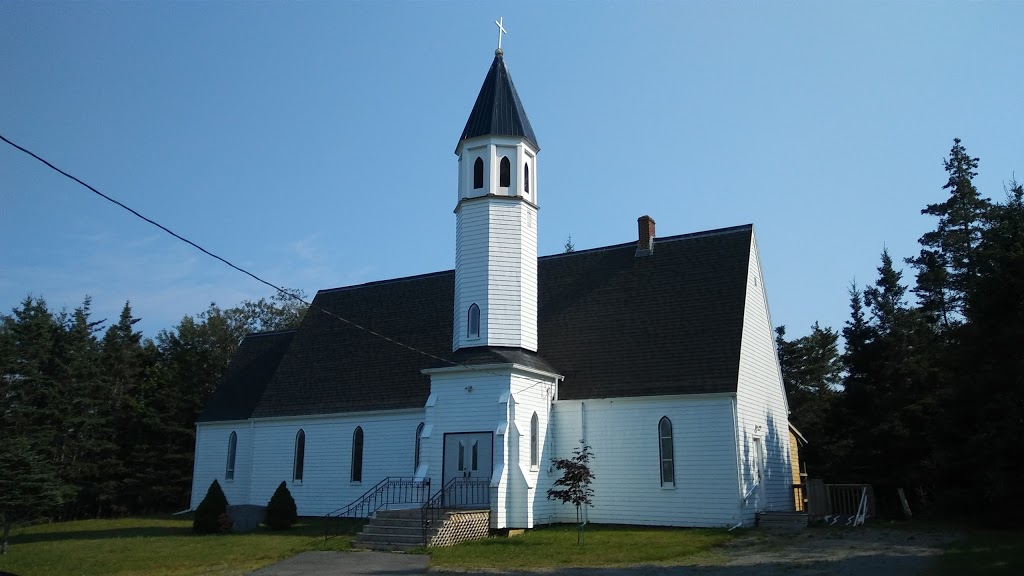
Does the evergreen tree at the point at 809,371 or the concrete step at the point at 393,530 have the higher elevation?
the evergreen tree at the point at 809,371

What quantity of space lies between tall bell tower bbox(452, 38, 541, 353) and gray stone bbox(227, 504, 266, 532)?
893 cm

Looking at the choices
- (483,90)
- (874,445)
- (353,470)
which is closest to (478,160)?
(483,90)

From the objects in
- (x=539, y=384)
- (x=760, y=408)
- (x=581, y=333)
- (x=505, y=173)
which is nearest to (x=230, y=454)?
(x=539, y=384)

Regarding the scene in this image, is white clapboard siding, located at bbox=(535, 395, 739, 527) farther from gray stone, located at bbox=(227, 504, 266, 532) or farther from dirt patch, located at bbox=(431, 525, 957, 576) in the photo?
gray stone, located at bbox=(227, 504, 266, 532)

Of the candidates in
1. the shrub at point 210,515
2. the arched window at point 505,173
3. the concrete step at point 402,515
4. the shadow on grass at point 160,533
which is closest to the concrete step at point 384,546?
the concrete step at point 402,515

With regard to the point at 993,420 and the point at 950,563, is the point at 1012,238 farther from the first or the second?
the point at 950,563

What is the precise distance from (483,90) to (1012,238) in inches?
706

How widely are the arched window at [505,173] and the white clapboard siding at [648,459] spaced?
7.72 m

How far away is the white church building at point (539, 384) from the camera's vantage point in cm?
2378

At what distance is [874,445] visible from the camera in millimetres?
31531

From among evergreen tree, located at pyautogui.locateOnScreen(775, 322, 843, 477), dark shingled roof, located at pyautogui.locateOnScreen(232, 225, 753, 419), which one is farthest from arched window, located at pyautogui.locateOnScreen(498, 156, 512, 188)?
evergreen tree, located at pyautogui.locateOnScreen(775, 322, 843, 477)

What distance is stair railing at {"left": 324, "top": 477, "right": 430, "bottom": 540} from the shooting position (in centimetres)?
2608

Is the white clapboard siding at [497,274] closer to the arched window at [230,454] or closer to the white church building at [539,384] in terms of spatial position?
the white church building at [539,384]

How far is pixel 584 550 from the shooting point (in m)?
18.6
